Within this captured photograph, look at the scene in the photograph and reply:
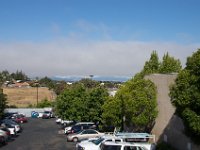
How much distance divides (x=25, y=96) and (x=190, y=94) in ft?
396

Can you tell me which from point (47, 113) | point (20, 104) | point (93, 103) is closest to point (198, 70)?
point (93, 103)

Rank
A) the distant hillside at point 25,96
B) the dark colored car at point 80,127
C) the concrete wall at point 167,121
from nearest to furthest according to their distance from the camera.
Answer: the concrete wall at point 167,121 → the dark colored car at point 80,127 → the distant hillside at point 25,96

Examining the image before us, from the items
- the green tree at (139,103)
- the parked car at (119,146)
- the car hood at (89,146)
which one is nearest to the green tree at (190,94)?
the parked car at (119,146)

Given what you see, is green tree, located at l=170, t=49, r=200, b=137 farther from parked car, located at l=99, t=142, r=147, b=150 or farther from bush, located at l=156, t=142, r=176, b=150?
bush, located at l=156, t=142, r=176, b=150

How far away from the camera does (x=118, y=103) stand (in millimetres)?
35188

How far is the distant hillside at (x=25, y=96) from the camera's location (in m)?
125

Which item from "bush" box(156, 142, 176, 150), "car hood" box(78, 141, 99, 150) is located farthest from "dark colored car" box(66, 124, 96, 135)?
"bush" box(156, 142, 176, 150)

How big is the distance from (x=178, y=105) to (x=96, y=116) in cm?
2951

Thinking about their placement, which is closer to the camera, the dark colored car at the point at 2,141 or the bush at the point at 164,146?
the bush at the point at 164,146

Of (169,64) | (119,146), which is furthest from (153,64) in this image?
(119,146)

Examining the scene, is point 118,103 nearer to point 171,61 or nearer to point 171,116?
point 171,116

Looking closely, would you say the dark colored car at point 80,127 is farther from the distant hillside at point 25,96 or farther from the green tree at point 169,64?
the distant hillside at point 25,96

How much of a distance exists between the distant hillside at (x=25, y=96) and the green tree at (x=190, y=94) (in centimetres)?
10807

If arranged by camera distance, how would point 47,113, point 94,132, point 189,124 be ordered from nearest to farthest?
1. point 189,124
2. point 94,132
3. point 47,113
